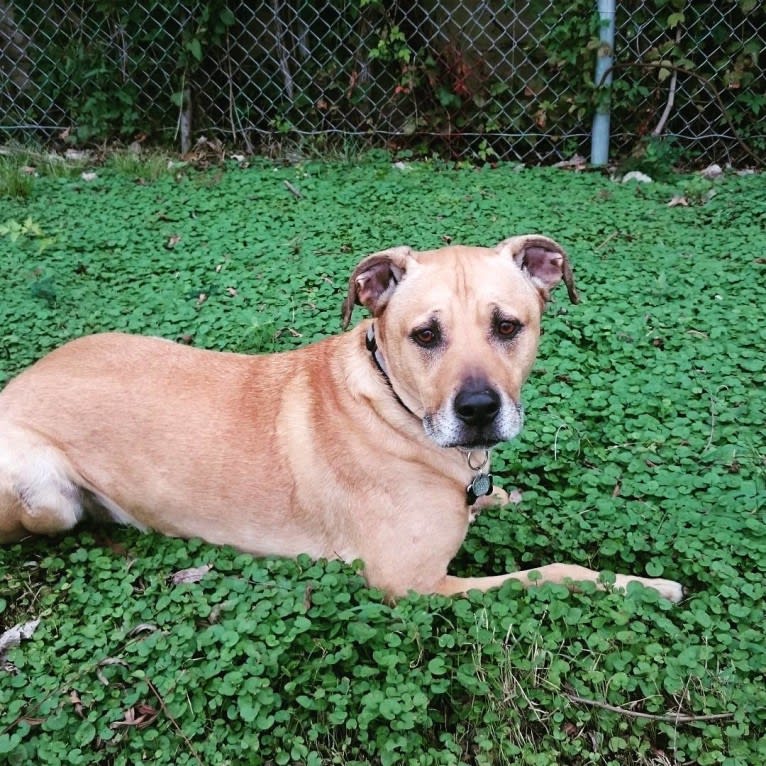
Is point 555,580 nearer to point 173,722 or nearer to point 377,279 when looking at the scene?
point 377,279

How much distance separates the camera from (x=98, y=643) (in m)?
2.79

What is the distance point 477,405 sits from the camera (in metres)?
2.56

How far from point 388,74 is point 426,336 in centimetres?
559

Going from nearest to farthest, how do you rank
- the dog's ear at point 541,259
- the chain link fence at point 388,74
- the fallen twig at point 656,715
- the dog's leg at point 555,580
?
the fallen twig at point 656,715, the dog's leg at point 555,580, the dog's ear at point 541,259, the chain link fence at point 388,74

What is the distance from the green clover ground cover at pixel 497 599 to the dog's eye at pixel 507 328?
3.13ft

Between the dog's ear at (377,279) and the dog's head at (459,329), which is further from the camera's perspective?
the dog's ear at (377,279)

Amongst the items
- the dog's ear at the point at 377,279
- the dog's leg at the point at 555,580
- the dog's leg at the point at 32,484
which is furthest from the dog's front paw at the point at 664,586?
the dog's leg at the point at 32,484

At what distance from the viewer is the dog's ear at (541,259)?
303cm

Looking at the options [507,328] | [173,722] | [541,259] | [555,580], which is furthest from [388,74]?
[173,722]

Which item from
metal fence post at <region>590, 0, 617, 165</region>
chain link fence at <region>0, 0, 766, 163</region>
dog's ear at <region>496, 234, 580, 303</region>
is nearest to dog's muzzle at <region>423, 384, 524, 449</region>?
dog's ear at <region>496, 234, 580, 303</region>

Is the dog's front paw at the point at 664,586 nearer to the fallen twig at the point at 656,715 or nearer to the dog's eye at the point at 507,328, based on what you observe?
the fallen twig at the point at 656,715

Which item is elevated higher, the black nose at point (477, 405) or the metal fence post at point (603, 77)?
the metal fence post at point (603, 77)

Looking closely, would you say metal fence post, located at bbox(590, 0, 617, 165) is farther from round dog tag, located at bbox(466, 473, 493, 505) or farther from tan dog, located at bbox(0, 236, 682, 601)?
round dog tag, located at bbox(466, 473, 493, 505)

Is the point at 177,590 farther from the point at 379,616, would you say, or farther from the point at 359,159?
the point at 359,159
